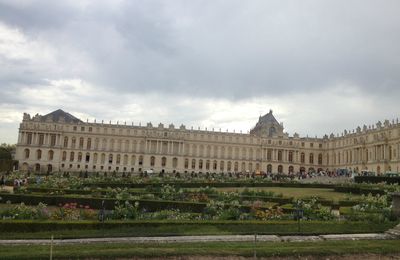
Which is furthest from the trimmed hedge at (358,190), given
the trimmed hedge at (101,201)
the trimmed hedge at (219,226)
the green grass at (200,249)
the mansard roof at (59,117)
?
the mansard roof at (59,117)

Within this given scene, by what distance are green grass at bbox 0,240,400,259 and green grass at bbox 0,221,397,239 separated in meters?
1.71

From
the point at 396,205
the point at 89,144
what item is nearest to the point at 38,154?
the point at 89,144

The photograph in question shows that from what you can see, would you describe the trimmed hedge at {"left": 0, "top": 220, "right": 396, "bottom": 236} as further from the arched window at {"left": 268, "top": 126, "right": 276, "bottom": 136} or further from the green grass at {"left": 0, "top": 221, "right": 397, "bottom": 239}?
the arched window at {"left": 268, "top": 126, "right": 276, "bottom": 136}

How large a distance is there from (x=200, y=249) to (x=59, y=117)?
88.1 metres

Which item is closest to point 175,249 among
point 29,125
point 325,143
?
point 29,125

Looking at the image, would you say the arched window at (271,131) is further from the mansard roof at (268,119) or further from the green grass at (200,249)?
the green grass at (200,249)

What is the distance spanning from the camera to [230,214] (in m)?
16.9

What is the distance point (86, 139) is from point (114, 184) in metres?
56.5

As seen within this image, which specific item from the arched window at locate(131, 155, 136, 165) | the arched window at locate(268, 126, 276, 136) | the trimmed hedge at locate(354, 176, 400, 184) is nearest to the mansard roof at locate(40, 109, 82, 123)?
the arched window at locate(131, 155, 136, 165)

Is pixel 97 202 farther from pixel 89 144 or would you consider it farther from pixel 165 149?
pixel 89 144

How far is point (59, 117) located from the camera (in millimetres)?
93250

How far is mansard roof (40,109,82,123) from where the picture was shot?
91.8m

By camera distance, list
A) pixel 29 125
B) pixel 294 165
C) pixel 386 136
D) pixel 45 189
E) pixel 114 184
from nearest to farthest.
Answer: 1. pixel 45 189
2. pixel 114 184
3. pixel 386 136
4. pixel 29 125
5. pixel 294 165

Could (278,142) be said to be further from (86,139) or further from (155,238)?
(155,238)
